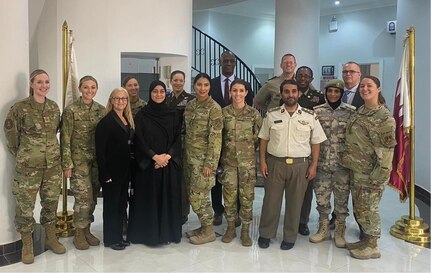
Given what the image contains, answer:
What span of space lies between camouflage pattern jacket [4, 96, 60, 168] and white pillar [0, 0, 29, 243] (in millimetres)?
142

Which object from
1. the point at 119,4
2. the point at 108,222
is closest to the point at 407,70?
the point at 108,222

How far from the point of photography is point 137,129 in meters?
3.76

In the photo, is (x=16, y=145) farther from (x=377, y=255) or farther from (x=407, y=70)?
(x=407, y=70)

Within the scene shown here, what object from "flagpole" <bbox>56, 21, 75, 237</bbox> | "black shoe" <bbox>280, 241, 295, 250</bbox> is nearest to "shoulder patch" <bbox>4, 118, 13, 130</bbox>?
"flagpole" <bbox>56, 21, 75, 237</bbox>

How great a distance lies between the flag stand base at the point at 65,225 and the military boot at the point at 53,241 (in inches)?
14.7

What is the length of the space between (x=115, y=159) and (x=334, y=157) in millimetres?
1996

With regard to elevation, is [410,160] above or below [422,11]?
below

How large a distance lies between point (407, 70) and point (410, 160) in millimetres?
917

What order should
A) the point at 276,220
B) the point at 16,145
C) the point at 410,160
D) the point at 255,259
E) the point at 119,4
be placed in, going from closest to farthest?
the point at 16,145, the point at 255,259, the point at 276,220, the point at 410,160, the point at 119,4

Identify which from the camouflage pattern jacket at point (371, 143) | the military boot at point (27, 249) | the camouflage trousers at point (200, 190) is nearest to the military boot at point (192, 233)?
the camouflage trousers at point (200, 190)

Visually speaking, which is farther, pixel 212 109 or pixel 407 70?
pixel 407 70

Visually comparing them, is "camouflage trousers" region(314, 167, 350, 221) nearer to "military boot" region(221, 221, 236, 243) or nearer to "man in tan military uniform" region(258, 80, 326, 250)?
"man in tan military uniform" region(258, 80, 326, 250)

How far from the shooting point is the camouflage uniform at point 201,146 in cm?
377

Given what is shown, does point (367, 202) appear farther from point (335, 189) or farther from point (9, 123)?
point (9, 123)
